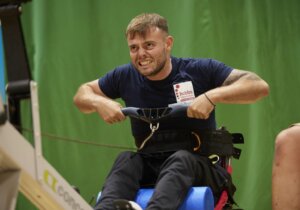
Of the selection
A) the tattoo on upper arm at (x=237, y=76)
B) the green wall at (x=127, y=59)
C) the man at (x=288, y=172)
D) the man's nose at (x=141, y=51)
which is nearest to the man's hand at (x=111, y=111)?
the man's nose at (x=141, y=51)

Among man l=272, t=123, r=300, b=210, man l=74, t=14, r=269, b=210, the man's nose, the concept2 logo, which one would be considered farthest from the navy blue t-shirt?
the concept2 logo

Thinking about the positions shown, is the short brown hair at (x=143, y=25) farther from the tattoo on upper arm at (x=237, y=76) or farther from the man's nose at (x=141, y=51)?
the tattoo on upper arm at (x=237, y=76)

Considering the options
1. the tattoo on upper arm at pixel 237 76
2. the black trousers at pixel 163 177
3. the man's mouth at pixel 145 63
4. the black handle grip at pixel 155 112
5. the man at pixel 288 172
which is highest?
the man's mouth at pixel 145 63

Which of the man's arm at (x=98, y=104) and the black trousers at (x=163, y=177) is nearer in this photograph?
the black trousers at (x=163, y=177)

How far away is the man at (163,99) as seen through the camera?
184cm

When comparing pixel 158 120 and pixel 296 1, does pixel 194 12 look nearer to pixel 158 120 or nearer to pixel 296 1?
pixel 296 1

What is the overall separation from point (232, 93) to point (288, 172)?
0.52m

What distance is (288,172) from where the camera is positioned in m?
2.20

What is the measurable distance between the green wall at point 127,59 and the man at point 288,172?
0.96 m

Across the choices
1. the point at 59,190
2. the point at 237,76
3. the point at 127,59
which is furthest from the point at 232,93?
the point at 127,59

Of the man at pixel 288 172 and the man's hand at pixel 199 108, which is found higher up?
the man's hand at pixel 199 108

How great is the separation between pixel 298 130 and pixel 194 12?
1.23 metres

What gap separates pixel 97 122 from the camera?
121 inches

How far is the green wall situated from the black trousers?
3.54 ft
